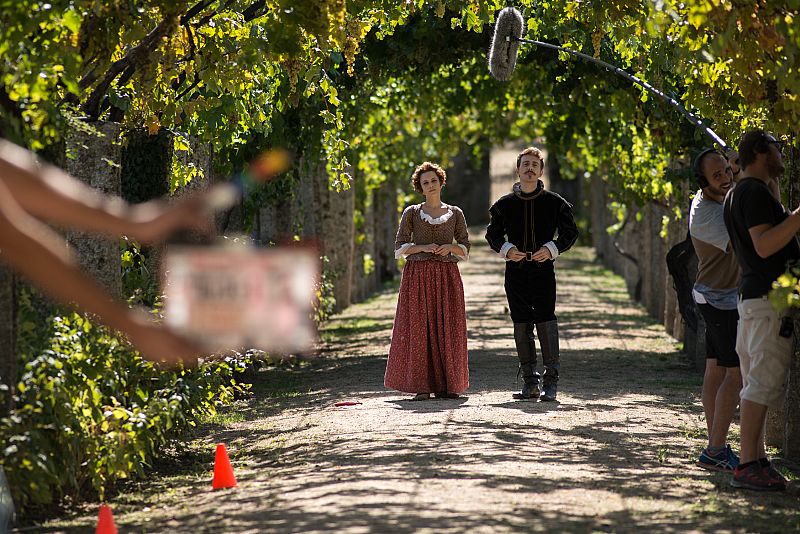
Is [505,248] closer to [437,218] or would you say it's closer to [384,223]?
[437,218]

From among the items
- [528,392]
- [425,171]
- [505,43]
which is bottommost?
[528,392]

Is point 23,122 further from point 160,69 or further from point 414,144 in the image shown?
point 414,144

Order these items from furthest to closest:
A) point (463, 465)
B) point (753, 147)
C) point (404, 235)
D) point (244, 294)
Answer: point (404, 235) < point (463, 465) < point (753, 147) < point (244, 294)

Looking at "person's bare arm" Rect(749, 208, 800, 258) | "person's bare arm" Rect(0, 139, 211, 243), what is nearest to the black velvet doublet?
"person's bare arm" Rect(749, 208, 800, 258)

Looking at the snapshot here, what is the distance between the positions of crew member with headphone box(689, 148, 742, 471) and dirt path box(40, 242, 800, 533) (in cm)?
24

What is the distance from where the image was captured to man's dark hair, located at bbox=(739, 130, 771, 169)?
7.60 meters

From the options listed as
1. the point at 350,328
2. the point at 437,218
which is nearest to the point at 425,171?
the point at 437,218

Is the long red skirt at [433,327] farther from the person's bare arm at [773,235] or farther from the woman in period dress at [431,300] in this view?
the person's bare arm at [773,235]

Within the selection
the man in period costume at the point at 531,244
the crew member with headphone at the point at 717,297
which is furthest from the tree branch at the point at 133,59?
the crew member with headphone at the point at 717,297

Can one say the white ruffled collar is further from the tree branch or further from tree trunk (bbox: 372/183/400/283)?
tree trunk (bbox: 372/183/400/283)

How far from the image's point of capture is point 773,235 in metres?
7.29

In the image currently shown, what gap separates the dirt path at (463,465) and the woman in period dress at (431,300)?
249 millimetres

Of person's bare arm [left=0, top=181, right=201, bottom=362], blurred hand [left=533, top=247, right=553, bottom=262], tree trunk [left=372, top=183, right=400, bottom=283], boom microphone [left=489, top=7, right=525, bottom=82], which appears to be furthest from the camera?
tree trunk [left=372, top=183, right=400, bottom=283]

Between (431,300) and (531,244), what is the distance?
36.5 inches
